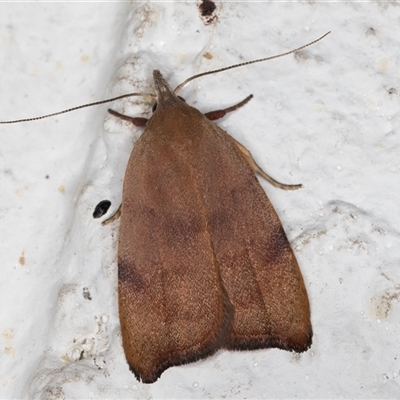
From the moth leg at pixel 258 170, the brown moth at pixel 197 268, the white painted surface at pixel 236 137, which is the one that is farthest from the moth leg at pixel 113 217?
the moth leg at pixel 258 170

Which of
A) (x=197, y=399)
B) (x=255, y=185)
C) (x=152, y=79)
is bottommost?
(x=197, y=399)

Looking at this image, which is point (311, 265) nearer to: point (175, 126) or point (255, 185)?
point (255, 185)

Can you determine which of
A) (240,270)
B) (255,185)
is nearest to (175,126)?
(255,185)

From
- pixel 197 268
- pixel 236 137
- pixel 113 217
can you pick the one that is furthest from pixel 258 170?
pixel 113 217

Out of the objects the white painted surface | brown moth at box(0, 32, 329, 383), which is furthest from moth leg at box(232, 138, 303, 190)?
brown moth at box(0, 32, 329, 383)

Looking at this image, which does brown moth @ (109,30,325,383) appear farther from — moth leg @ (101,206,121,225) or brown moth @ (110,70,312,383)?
moth leg @ (101,206,121,225)
